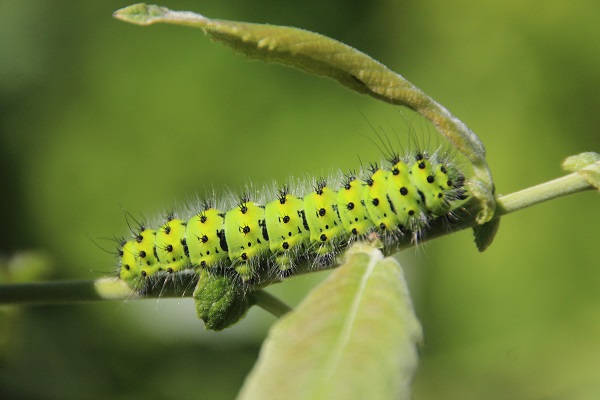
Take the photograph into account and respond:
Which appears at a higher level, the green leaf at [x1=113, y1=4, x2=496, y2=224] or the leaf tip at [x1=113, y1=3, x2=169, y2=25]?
the leaf tip at [x1=113, y1=3, x2=169, y2=25]

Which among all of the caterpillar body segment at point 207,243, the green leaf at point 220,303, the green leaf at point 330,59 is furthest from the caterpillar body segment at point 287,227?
the green leaf at point 330,59

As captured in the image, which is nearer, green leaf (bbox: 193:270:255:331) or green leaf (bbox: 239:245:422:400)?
green leaf (bbox: 239:245:422:400)

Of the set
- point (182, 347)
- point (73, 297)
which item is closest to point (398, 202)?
point (73, 297)

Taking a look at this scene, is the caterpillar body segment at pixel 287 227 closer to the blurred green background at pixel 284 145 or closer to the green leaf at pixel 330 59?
the green leaf at pixel 330 59

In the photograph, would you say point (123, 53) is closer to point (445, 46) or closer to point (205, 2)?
point (205, 2)

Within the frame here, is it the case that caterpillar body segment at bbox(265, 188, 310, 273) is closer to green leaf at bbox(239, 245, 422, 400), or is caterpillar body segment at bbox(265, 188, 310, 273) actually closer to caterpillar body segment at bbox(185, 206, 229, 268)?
caterpillar body segment at bbox(185, 206, 229, 268)

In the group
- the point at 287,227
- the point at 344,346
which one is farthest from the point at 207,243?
the point at 344,346

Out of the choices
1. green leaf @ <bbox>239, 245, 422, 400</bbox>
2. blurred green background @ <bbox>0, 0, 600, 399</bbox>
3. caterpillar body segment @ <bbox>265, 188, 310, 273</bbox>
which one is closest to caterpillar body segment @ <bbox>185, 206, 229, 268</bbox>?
caterpillar body segment @ <bbox>265, 188, 310, 273</bbox>
